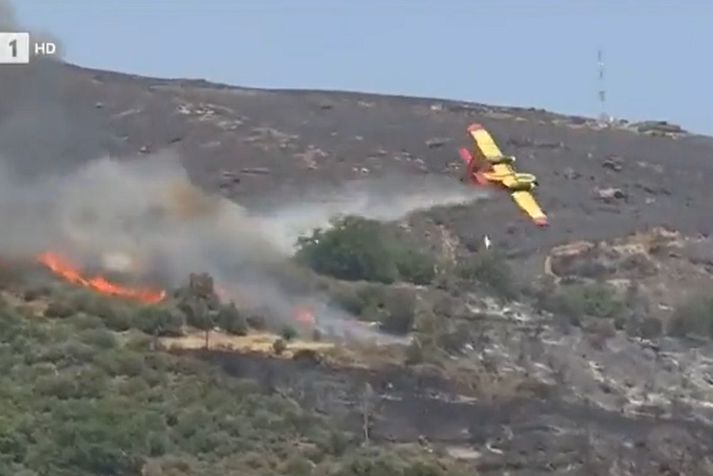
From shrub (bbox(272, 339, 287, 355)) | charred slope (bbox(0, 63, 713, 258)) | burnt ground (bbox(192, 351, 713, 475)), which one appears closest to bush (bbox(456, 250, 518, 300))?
charred slope (bbox(0, 63, 713, 258))

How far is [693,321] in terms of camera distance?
3056 inches

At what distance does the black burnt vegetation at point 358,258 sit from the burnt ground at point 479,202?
8208mm

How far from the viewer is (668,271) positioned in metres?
91.4

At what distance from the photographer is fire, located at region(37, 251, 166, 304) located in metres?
68.4

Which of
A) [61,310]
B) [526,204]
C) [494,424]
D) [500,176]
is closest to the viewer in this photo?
Answer: [494,424]

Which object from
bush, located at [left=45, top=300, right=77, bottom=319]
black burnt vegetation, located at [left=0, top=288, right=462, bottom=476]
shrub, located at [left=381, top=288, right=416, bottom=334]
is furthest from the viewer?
shrub, located at [left=381, top=288, right=416, bottom=334]

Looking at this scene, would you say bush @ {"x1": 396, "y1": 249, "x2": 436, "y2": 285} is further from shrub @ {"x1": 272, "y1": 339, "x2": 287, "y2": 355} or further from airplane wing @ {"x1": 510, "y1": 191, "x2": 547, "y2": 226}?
shrub @ {"x1": 272, "y1": 339, "x2": 287, "y2": 355}

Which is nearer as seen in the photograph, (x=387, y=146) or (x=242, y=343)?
(x=242, y=343)

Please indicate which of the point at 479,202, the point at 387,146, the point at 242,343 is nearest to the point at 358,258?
the point at 242,343

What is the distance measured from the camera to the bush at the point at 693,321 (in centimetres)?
7669

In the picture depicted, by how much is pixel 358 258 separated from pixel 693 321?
1602 cm

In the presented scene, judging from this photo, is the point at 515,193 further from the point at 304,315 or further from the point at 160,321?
the point at 160,321

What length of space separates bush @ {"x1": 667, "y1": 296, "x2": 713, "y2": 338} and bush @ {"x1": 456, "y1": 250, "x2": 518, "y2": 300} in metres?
7.79

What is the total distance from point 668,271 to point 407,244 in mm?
13793
